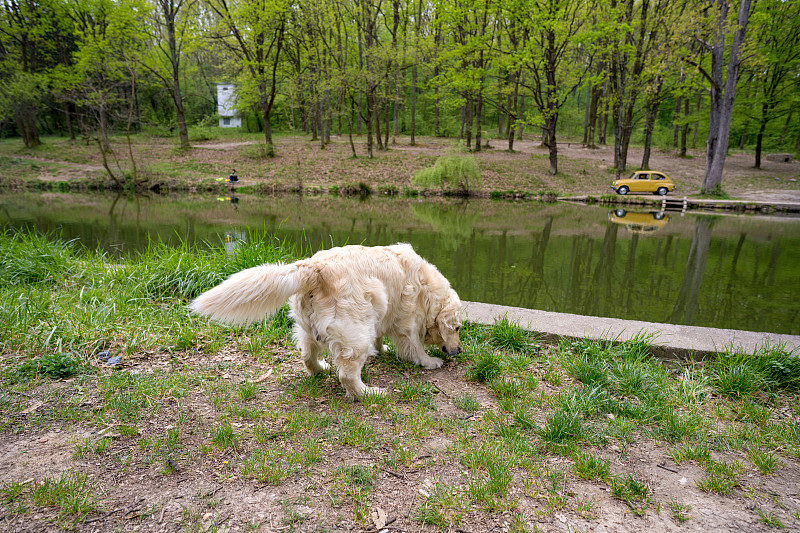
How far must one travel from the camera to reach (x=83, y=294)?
4992 mm

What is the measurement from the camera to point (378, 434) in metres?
2.86

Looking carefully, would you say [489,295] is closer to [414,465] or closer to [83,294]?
[414,465]

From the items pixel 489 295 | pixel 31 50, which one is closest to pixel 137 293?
pixel 489 295

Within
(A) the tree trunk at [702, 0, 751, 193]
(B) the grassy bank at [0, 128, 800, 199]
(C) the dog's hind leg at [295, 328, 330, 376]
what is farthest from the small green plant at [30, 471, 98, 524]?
(A) the tree trunk at [702, 0, 751, 193]

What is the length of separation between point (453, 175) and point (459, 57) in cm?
1100

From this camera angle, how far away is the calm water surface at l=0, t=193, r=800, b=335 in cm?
717

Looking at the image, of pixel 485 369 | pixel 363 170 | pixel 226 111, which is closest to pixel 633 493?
pixel 485 369

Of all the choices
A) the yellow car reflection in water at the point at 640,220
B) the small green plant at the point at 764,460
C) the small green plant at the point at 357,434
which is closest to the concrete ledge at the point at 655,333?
the small green plant at the point at 764,460

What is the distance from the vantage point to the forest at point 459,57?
22.0m

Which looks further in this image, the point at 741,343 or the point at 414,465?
the point at 741,343

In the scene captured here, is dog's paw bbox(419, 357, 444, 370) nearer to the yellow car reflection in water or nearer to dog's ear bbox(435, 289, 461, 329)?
dog's ear bbox(435, 289, 461, 329)

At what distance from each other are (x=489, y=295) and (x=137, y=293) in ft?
17.6

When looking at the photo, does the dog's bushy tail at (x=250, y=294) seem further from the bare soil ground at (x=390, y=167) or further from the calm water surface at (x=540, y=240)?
the bare soil ground at (x=390, y=167)

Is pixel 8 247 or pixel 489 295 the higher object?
pixel 8 247
